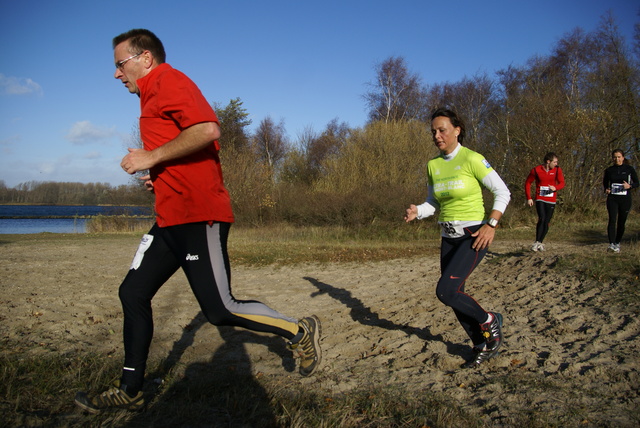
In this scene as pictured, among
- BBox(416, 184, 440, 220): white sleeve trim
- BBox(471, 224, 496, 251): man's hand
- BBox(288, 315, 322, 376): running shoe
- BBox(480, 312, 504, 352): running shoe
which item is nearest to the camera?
BBox(288, 315, 322, 376): running shoe

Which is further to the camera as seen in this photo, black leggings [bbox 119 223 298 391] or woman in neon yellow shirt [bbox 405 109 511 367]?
woman in neon yellow shirt [bbox 405 109 511 367]

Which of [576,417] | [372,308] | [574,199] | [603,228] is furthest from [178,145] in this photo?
[574,199]

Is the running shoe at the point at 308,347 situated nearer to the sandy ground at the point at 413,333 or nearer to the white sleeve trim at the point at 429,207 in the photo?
the sandy ground at the point at 413,333

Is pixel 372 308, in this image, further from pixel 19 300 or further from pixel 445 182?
pixel 19 300

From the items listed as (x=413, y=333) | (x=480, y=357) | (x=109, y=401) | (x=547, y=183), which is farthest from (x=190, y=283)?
(x=547, y=183)

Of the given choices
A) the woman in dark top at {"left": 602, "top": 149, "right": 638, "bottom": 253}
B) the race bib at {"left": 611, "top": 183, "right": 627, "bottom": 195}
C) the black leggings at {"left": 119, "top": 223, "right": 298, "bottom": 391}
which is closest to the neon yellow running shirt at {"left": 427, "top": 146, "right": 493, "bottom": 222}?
the black leggings at {"left": 119, "top": 223, "right": 298, "bottom": 391}

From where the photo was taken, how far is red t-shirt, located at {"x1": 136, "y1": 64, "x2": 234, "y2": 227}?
2889mm

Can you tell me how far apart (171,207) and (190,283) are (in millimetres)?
523

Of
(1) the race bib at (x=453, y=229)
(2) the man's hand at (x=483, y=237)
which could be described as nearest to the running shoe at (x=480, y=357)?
(2) the man's hand at (x=483, y=237)

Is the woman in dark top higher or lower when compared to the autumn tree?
lower

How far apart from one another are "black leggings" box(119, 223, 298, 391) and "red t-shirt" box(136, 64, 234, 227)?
11 cm

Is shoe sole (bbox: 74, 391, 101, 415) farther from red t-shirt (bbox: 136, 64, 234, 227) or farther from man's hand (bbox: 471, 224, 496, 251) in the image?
man's hand (bbox: 471, 224, 496, 251)

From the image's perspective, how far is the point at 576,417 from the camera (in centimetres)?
285

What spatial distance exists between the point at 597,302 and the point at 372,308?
9.14ft
